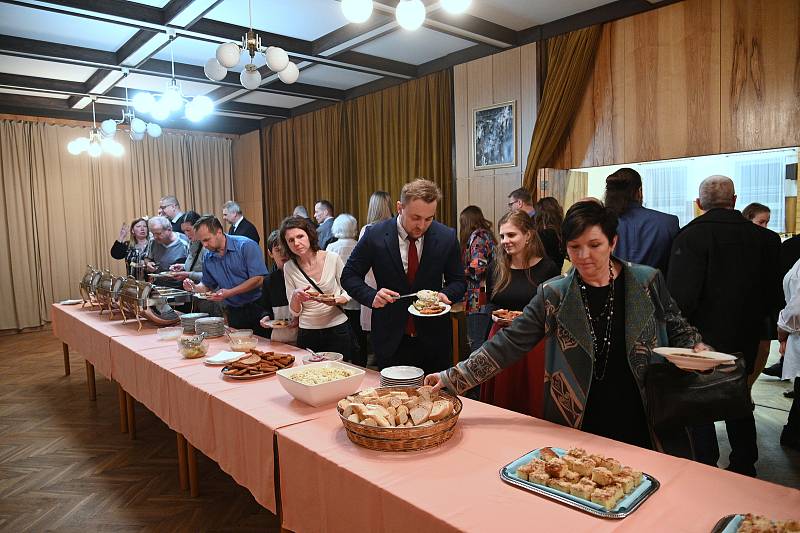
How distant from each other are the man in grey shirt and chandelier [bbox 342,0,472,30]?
10.7ft

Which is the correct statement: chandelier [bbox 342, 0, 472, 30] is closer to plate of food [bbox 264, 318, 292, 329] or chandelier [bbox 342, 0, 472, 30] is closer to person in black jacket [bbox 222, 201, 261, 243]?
plate of food [bbox 264, 318, 292, 329]

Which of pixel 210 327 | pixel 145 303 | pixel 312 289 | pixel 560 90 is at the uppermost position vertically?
pixel 560 90

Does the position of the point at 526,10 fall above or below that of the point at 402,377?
above

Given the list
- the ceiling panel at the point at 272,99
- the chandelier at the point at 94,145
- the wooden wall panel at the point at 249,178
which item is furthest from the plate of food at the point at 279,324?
the wooden wall panel at the point at 249,178

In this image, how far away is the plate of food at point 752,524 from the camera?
98 cm

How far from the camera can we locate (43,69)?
6105mm

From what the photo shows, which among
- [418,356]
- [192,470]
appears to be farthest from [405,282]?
[192,470]

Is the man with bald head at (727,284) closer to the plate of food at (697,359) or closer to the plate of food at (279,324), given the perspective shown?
the plate of food at (697,359)

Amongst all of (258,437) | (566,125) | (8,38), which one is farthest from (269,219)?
(258,437)

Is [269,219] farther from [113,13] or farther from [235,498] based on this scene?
[235,498]

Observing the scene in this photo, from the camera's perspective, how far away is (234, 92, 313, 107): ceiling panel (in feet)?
24.2

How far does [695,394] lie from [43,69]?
709 centimetres

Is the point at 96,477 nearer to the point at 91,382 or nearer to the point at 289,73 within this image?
the point at 91,382

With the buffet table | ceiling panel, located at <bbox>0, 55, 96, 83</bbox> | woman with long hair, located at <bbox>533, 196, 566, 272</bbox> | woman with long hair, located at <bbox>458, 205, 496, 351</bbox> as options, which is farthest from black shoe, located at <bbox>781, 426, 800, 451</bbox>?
ceiling panel, located at <bbox>0, 55, 96, 83</bbox>
